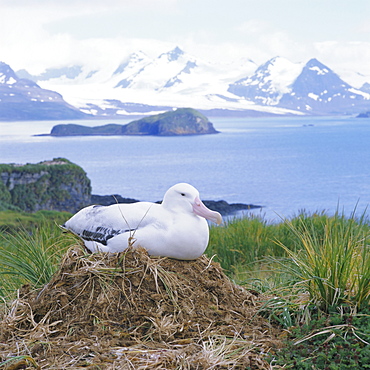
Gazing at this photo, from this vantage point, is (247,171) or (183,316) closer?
(183,316)

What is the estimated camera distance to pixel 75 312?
4.74 metres

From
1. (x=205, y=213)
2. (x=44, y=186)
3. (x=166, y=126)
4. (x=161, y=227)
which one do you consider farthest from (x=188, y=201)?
(x=166, y=126)

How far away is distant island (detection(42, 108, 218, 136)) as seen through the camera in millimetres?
164262

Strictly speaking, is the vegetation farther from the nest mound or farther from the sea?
the sea

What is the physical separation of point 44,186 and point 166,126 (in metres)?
128

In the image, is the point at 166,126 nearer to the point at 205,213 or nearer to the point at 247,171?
the point at 247,171

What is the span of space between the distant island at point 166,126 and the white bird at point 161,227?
15389 cm

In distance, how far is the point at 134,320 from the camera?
4.64m

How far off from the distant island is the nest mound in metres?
154

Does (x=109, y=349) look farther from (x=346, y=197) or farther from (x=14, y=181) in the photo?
(x=346, y=197)

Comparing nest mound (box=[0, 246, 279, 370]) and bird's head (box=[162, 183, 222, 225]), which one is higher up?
bird's head (box=[162, 183, 222, 225])

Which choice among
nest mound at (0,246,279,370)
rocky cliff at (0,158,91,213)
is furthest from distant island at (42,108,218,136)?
nest mound at (0,246,279,370)

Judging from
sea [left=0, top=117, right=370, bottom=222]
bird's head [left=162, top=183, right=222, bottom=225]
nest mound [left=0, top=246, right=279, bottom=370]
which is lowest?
sea [left=0, top=117, right=370, bottom=222]

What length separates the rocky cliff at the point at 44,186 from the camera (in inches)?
1794
